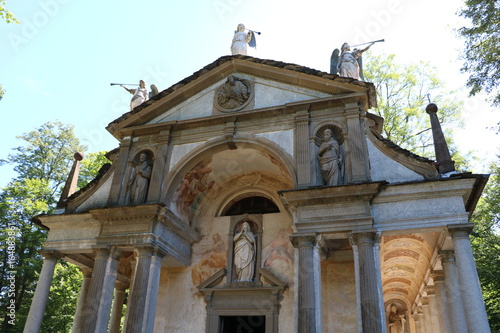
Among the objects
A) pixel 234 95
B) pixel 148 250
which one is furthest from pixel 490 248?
pixel 148 250

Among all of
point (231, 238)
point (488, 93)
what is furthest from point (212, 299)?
point (488, 93)

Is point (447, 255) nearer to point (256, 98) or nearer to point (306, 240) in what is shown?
point (306, 240)

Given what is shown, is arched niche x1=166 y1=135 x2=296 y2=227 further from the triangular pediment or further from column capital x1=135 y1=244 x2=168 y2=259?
column capital x1=135 y1=244 x2=168 y2=259

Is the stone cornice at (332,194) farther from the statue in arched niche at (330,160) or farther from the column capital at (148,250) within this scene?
the column capital at (148,250)

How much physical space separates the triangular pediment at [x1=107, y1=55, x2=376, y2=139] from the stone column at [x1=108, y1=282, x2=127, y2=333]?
17.0 feet

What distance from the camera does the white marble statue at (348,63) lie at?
1101cm

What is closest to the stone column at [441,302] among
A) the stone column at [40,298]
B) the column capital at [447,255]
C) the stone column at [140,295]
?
the column capital at [447,255]

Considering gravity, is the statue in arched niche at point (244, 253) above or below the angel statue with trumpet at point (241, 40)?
below

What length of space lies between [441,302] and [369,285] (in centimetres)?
371

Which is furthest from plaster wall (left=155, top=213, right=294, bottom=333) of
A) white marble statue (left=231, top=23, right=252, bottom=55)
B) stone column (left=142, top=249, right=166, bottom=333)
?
white marble statue (left=231, top=23, right=252, bottom=55)

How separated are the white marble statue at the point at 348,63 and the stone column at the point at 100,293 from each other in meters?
8.07

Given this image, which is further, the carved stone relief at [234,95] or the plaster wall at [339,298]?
the carved stone relief at [234,95]

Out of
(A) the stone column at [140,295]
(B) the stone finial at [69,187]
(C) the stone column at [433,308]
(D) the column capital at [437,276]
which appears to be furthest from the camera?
(B) the stone finial at [69,187]

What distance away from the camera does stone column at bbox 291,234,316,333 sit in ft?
26.5
